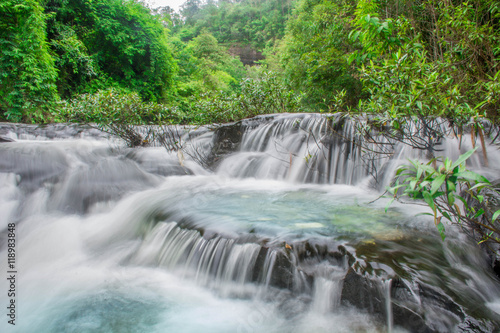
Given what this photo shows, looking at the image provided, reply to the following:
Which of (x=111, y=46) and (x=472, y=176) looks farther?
(x=111, y=46)

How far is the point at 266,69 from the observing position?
11.9 m

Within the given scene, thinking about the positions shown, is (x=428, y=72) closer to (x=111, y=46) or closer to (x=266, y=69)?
(x=266, y=69)

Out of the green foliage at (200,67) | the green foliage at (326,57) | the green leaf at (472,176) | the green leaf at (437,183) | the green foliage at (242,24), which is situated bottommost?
the green leaf at (437,183)

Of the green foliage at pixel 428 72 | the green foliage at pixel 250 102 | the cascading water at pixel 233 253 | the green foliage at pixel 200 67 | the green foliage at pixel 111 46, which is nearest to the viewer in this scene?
the cascading water at pixel 233 253

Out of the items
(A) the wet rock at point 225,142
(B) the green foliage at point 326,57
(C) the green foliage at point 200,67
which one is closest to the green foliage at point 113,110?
(A) the wet rock at point 225,142

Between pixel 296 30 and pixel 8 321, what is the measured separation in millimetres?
12541

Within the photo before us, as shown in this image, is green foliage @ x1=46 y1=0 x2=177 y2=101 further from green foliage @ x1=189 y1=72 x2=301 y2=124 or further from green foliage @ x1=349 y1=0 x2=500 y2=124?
green foliage @ x1=349 y1=0 x2=500 y2=124

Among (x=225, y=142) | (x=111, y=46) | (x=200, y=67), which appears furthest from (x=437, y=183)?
(x=200, y=67)

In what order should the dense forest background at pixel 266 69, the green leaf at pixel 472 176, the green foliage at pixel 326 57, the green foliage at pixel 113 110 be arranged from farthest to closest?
the green foliage at pixel 326 57, the green foliage at pixel 113 110, the dense forest background at pixel 266 69, the green leaf at pixel 472 176

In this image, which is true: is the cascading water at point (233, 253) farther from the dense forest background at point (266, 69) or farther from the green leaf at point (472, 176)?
the dense forest background at point (266, 69)

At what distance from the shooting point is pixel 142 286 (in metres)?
2.68

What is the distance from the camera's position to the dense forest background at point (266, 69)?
11.0 feet

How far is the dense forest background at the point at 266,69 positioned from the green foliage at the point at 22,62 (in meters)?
0.04

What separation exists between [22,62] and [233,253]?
1255 cm
